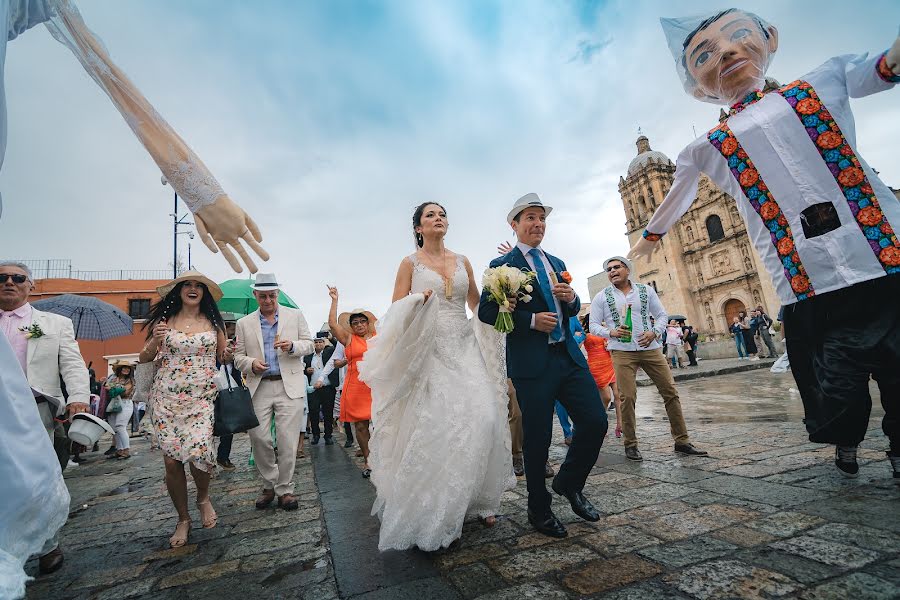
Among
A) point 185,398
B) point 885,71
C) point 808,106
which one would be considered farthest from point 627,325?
point 185,398

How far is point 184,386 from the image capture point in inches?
136

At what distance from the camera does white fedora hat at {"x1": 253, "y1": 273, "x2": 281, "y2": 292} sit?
14.7 feet

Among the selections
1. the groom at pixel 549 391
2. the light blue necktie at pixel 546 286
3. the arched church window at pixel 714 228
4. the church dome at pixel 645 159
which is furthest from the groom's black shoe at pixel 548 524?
the church dome at pixel 645 159

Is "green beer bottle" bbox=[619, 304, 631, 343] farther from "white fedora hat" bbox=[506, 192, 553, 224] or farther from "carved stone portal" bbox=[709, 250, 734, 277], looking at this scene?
"carved stone portal" bbox=[709, 250, 734, 277]

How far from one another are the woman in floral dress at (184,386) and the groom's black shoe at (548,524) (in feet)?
8.07

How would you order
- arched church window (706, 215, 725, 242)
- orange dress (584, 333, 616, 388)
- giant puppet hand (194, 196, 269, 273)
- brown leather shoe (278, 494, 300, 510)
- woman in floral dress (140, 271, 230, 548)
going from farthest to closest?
arched church window (706, 215, 725, 242) < orange dress (584, 333, 616, 388) < brown leather shoe (278, 494, 300, 510) < woman in floral dress (140, 271, 230, 548) < giant puppet hand (194, 196, 269, 273)

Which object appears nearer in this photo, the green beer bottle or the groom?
the groom

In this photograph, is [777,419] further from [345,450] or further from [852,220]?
[345,450]

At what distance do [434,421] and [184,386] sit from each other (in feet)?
7.09

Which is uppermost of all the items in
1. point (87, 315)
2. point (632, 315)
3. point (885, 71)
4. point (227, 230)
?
point (87, 315)


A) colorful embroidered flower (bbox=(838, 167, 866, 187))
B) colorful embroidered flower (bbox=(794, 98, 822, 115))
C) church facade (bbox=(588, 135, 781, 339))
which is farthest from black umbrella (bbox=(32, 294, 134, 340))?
church facade (bbox=(588, 135, 781, 339))

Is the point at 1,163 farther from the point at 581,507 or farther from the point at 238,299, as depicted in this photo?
the point at 238,299

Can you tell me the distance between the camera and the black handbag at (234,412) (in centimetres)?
366

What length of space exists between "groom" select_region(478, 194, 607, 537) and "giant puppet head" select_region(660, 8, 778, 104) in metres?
1.87
